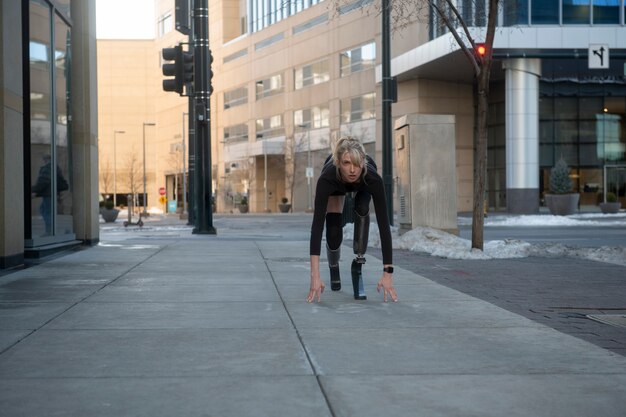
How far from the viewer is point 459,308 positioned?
733 centimetres

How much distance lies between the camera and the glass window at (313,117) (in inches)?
2571

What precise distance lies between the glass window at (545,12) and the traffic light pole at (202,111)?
27160 mm

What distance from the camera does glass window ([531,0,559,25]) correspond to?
43.3 meters

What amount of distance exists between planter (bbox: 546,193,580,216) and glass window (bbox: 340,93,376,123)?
816 inches

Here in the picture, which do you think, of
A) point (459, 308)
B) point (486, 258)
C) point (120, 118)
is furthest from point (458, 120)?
point (120, 118)

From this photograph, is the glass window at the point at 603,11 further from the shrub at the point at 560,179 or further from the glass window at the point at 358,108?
the glass window at the point at 358,108

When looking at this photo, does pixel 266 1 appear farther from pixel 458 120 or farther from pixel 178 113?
pixel 458 120

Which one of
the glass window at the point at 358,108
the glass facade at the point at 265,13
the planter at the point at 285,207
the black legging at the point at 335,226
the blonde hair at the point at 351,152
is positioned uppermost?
the glass facade at the point at 265,13

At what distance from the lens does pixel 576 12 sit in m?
43.5

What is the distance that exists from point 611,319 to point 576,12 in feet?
131

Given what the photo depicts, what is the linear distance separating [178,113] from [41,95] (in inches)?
3203

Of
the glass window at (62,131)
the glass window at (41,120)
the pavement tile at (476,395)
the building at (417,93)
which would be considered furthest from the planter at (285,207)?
the pavement tile at (476,395)

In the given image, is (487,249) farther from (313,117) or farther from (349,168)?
(313,117)

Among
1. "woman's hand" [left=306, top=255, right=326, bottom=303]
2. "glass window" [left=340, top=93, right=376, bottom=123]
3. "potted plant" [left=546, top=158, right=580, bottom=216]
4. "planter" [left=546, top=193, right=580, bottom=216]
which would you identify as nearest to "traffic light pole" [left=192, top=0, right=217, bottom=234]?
"woman's hand" [left=306, top=255, right=326, bottom=303]
